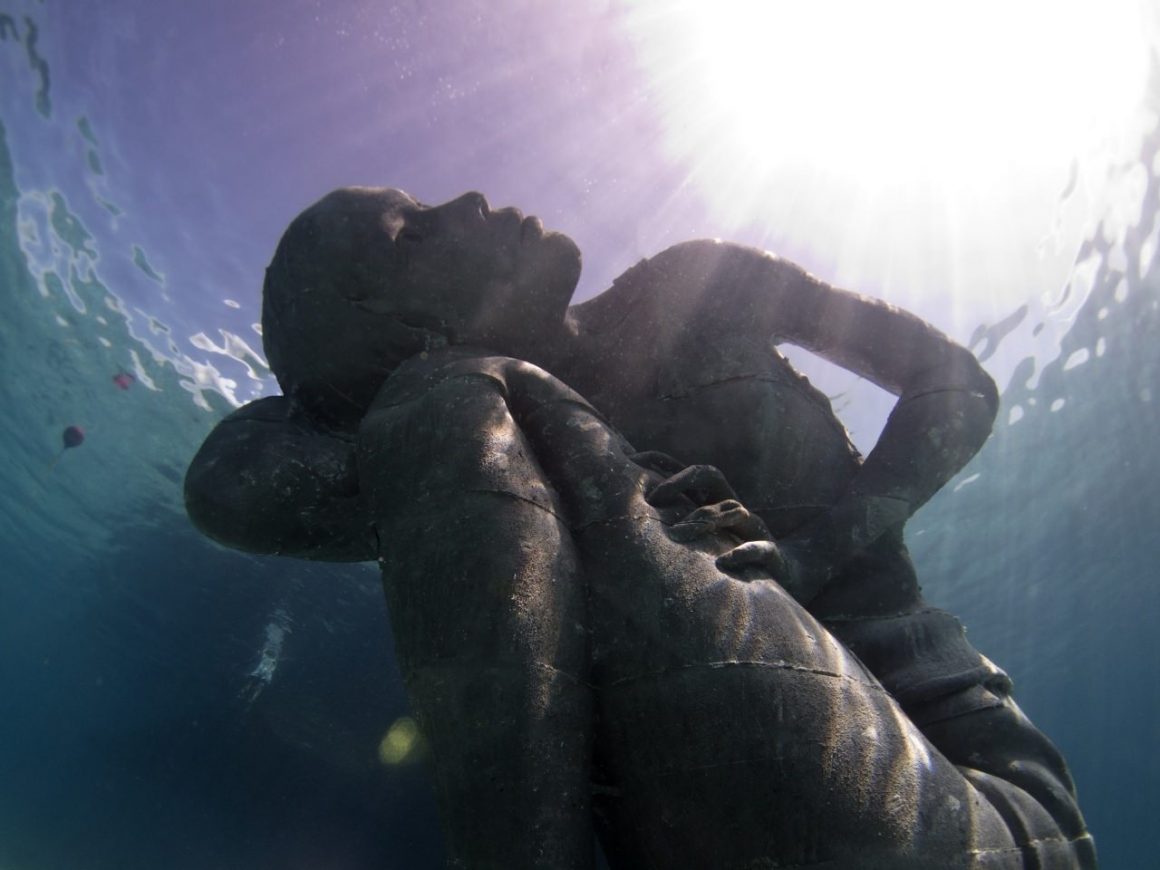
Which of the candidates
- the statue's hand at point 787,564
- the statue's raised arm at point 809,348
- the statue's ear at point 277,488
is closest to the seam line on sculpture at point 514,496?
the statue's hand at point 787,564

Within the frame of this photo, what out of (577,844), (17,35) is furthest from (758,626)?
(17,35)

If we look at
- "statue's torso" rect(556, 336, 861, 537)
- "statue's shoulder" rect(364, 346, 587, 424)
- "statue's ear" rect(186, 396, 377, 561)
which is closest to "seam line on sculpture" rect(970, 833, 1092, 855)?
"statue's torso" rect(556, 336, 861, 537)

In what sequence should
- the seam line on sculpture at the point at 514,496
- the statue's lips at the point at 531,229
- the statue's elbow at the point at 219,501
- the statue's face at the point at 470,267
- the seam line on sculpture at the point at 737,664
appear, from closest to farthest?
1. the seam line on sculpture at the point at 737,664
2. the seam line on sculpture at the point at 514,496
3. the statue's elbow at the point at 219,501
4. the statue's face at the point at 470,267
5. the statue's lips at the point at 531,229

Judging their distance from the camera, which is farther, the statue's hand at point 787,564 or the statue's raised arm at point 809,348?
the statue's raised arm at point 809,348

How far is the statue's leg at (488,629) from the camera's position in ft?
4.00

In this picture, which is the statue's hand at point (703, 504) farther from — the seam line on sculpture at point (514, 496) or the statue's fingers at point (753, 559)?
the seam line on sculpture at point (514, 496)

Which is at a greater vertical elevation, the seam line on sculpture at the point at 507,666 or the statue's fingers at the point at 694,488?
the statue's fingers at the point at 694,488

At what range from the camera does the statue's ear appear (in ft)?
6.67

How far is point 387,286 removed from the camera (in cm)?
209

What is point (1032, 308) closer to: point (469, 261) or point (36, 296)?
point (469, 261)

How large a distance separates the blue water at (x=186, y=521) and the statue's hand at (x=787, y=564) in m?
13.0

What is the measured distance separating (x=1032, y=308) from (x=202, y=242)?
18.8 m

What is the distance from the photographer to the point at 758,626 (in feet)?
4.59

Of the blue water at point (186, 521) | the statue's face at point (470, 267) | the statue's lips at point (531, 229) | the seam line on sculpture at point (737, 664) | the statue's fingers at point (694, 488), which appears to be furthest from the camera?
the blue water at point (186, 521)
